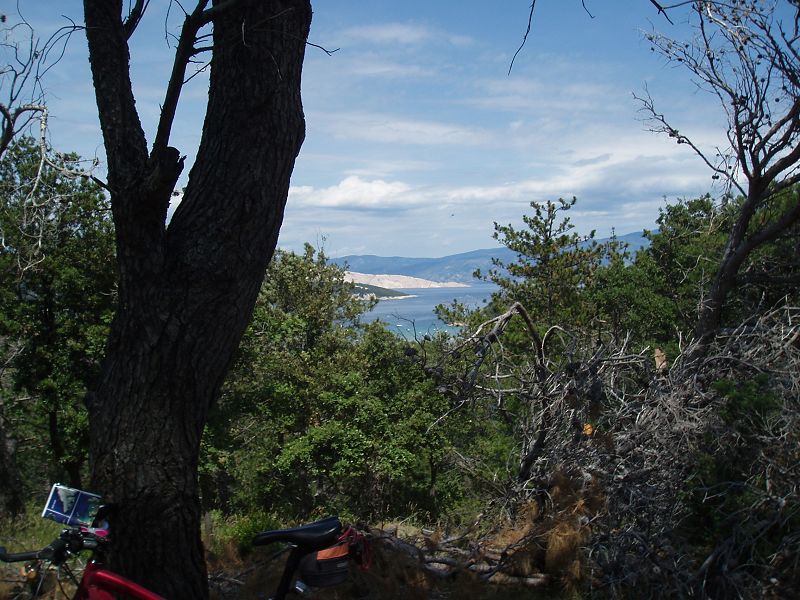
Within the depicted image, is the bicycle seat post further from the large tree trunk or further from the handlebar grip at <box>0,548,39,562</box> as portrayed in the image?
the handlebar grip at <box>0,548,39,562</box>

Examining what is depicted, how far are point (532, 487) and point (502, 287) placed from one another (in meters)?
23.0

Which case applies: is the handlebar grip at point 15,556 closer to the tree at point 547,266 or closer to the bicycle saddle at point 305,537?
the bicycle saddle at point 305,537

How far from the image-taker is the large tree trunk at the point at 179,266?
126 inches

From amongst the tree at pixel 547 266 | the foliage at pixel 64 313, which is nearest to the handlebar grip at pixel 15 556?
the foliage at pixel 64 313

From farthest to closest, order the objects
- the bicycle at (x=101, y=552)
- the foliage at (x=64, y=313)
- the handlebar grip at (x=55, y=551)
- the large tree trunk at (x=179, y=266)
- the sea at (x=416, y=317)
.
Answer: the foliage at (x=64, y=313), the sea at (x=416, y=317), the large tree trunk at (x=179, y=266), the bicycle at (x=101, y=552), the handlebar grip at (x=55, y=551)

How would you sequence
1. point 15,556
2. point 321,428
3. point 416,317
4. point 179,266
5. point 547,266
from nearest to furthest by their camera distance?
1. point 15,556
2. point 179,266
3. point 416,317
4. point 321,428
5. point 547,266

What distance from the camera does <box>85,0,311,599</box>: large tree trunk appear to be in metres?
3.20

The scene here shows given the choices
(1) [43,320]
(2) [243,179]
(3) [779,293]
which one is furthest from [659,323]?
(2) [243,179]

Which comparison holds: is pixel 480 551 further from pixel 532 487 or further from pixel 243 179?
pixel 243 179

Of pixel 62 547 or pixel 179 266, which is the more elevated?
pixel 179 266

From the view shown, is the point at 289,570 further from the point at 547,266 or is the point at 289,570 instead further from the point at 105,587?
the point at 547,266

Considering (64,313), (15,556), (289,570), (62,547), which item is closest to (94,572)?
(62,547)

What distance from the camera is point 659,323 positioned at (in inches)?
703

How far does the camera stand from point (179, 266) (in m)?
3.29
